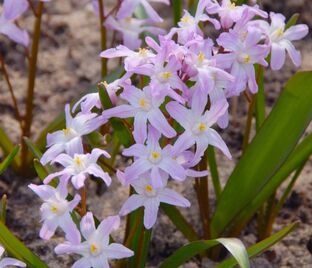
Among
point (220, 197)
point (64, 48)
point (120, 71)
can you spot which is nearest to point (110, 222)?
point (220, 197)

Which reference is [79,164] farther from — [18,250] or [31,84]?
[31,84]

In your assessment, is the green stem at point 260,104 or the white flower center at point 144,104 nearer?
the white flower center at point 144,104

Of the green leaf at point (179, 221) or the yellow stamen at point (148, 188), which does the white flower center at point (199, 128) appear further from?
the green leaf at point (179, 221)

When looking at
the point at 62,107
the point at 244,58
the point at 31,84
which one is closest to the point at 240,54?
the point at 244,58

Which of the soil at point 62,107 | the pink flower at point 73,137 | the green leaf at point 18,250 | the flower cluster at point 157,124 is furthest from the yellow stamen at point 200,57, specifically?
the soil at point 62,107

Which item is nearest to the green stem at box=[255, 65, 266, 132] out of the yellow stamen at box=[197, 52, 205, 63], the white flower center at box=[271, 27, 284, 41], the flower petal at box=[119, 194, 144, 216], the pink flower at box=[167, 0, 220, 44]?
the white flower center at box=[271, 27, 284, 41]
